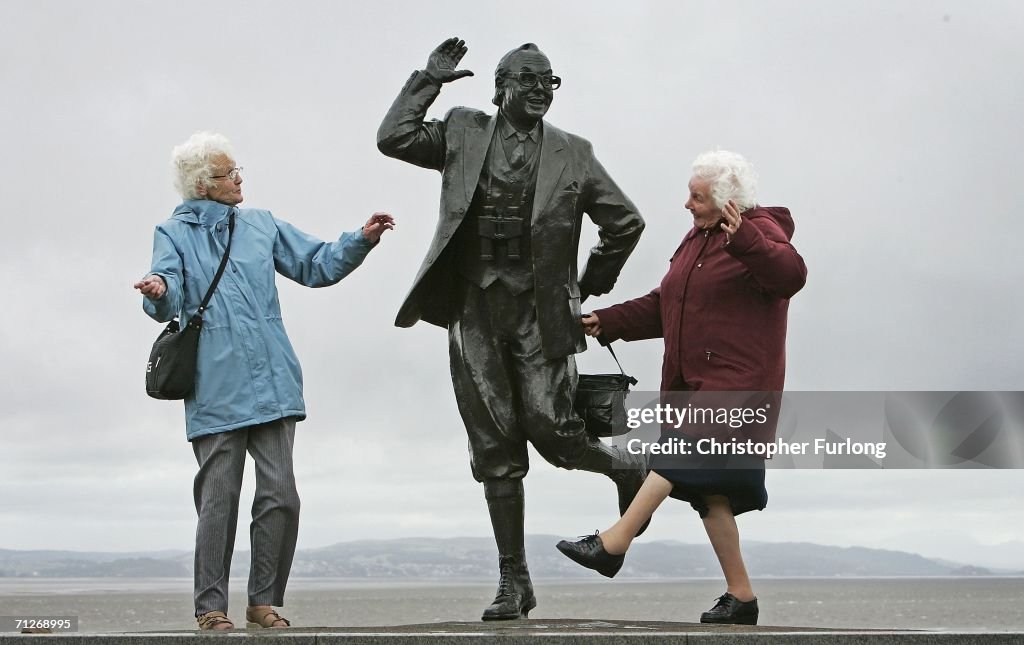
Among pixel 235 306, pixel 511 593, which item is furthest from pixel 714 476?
pixel 235 306

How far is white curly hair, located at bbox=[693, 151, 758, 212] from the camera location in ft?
25.4

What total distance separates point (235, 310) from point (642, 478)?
8.81 ft

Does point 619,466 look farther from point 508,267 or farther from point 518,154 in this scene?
point 518,154

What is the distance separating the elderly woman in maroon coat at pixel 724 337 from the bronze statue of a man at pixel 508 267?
0.66 metres

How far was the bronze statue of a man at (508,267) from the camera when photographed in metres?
8.02

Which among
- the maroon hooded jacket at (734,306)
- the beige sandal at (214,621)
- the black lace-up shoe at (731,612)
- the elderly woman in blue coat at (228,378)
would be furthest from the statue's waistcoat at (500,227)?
the beige sandal at (214,621)

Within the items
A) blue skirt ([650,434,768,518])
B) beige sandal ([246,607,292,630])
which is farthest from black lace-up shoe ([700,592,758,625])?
beige sandal ([246,607,292,630])

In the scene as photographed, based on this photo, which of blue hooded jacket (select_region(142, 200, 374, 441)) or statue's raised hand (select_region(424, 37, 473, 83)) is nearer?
blue hooded jacket (select_region(142, 200, 374, 441))

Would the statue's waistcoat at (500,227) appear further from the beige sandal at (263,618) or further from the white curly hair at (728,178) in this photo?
the beige sandal at (263,618)

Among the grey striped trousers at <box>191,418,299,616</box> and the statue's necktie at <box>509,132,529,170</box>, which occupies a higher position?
the statue's necktie at <box>509,132,529,170</box>

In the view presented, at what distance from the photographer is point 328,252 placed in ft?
27.3

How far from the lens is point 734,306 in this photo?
25.2ft

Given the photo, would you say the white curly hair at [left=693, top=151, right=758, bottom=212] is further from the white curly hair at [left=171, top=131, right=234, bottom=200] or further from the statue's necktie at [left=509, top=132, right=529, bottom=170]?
the white curly hair at [left=171, top=131, right=234, bottom=200]

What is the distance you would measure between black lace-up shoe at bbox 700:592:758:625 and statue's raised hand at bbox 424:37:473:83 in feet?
11.1
